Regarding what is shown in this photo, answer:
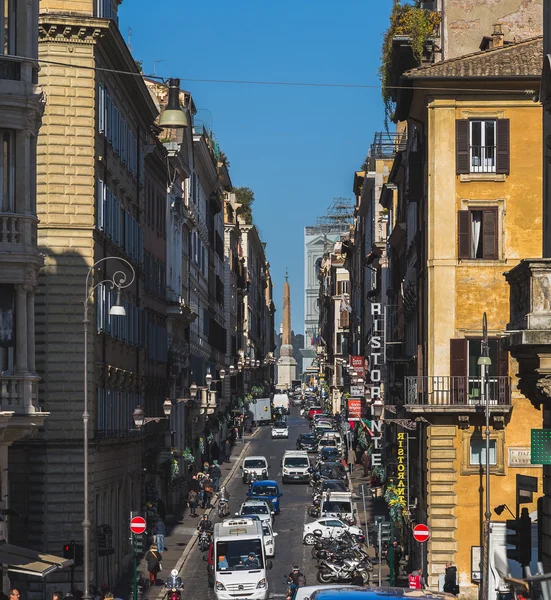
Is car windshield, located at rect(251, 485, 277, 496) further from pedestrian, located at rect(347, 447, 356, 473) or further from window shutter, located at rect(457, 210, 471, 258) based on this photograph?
window shutter, located at rect(457, 210, 471, 258)

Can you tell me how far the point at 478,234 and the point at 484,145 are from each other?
2660mm

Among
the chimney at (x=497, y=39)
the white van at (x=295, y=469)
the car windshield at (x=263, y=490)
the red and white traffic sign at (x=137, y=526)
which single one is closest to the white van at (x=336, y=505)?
the car windshield at (x=263, y=490)

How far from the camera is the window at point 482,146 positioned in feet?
164

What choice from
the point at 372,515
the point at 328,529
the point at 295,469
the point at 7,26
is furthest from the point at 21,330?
the point at 295,469

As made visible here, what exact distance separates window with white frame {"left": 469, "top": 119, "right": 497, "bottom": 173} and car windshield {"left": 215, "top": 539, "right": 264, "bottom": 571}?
13.4m

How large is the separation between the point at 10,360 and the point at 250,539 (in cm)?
1771

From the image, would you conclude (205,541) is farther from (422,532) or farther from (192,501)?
(422,532)

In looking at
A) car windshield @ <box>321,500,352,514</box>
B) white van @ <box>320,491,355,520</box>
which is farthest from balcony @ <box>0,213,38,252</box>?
car windshield @ <box>321,500,352,514</box>

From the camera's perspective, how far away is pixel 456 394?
5022 centimetres

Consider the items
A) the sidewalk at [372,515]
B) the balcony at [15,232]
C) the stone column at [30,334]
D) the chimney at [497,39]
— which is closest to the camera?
the balcony at [15,232]

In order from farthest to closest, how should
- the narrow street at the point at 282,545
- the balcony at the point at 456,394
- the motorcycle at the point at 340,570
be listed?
the narrow street at the point at 282,545 → the motorcycle at the point at 340,570 → the balcony at the point at 456,394

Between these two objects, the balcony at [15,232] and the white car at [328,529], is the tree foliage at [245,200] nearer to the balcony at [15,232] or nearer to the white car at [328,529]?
the white car at [328,529]

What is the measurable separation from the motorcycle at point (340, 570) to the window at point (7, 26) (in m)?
23.2

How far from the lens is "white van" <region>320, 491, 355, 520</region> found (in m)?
70.8
